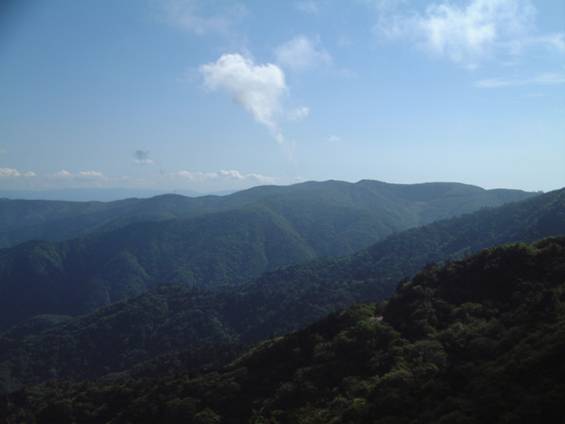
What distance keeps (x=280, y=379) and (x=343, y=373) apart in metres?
7.91

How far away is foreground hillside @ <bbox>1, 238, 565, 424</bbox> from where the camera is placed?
1112 inches

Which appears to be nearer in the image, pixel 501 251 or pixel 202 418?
pixel 202 418

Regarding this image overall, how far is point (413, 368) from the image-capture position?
37.7 m

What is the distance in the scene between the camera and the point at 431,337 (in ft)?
143

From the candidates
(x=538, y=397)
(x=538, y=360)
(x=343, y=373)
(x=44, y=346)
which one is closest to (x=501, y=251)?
(x=343, y=373)

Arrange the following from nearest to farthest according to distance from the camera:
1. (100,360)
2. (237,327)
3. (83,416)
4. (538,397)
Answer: (538,397)
(83,416)
(100,360)
(237,327)

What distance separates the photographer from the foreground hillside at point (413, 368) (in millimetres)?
28234

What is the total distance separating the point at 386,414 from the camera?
Result: 31.3m

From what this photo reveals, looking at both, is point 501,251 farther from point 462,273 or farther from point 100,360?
point 100,360

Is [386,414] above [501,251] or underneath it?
underneath

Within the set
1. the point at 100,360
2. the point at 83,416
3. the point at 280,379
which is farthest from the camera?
the point at 100,360

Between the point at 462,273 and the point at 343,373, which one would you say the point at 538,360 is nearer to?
the point at 343,373

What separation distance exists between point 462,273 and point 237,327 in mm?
150221

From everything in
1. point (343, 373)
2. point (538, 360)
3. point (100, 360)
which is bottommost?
point (100, 360)
